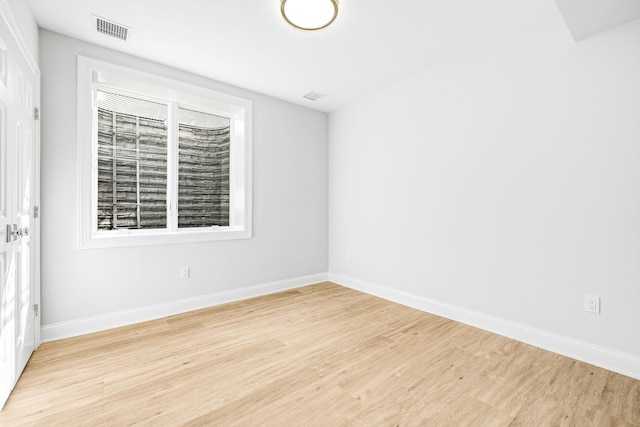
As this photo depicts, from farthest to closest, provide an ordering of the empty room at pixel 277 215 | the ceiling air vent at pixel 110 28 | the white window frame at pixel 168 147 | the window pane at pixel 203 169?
the window pane at pixel 203 169 → the white window frame at pixel 168 147 → the ceiling air vent at pixel 110 28 → the empty room at pixel 277 215

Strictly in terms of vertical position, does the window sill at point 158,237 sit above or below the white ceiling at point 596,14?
below

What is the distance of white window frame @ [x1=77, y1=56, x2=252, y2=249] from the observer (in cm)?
261

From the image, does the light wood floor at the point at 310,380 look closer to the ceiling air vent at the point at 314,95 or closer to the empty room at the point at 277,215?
the empty room at the point at 277,215

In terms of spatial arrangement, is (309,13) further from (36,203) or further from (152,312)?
(152,312)

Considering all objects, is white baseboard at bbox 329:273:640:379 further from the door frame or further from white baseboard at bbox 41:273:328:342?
the door frame

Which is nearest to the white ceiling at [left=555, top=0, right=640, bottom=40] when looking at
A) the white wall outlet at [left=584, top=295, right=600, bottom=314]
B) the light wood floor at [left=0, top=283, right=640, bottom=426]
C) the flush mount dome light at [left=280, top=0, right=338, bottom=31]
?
the flush mount dome light at [left=280, top=0, right=338, bottom=31]

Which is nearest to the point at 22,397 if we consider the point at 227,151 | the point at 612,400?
the point at 227,151

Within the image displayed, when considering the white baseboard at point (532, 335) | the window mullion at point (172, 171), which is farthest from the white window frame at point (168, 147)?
the white baseboard at point (532, 335)

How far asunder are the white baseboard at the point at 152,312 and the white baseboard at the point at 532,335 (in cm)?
146

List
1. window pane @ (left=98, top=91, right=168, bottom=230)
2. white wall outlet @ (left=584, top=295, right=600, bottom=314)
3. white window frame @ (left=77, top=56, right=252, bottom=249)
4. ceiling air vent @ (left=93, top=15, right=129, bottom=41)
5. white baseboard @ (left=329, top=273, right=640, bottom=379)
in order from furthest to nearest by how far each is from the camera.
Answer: window pane @ (left=98, top=91, right=168, bottom=230), white window frame @ (left=77, top=56, right=252, bottom=249), ceiling air vent @ (left=93, top=15, right=129, bottom=41), white wall outlet @ (left=584, top=295, right=600, bottom=314), white baseboard @ (left=329, top=273, right=640, bottom=379)

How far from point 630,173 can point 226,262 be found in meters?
3.66

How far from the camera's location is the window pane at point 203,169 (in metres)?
3.45

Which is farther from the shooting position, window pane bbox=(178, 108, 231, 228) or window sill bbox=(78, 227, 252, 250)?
window pane bbox=(178, 108, 231, 228)

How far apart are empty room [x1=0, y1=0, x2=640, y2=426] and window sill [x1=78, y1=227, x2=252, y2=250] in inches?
0.9
